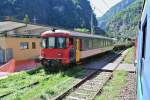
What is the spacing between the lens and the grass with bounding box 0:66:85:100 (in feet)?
35.1

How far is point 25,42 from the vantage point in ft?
99.5

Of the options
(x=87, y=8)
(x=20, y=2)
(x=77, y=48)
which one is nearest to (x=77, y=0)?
(x=87, y=8)

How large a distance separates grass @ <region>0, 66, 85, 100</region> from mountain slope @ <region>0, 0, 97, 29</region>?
101 m

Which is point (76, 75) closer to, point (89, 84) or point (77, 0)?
point (89, 84)

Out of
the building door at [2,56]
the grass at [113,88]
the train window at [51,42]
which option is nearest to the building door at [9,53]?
the building door at [2,56]

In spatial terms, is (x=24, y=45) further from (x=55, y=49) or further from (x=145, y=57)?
(x=145, y=57)

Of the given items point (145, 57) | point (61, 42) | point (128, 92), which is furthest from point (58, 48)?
point (145, 57)

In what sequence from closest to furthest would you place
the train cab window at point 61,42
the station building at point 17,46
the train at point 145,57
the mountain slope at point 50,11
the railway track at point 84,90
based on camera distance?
the train at point 145,57
the railway track at point 84,90
the train cab window at point 61,42
the station building at point 17,46
the mountain slope at point 50,11

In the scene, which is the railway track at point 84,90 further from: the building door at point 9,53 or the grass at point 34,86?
the building door at point 9,53

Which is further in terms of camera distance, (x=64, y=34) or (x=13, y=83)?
(x=64, y=34)

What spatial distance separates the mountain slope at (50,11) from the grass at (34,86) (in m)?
101

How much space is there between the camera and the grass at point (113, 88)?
414 inches

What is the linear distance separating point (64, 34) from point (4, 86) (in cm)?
622

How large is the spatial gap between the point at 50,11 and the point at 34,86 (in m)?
123
